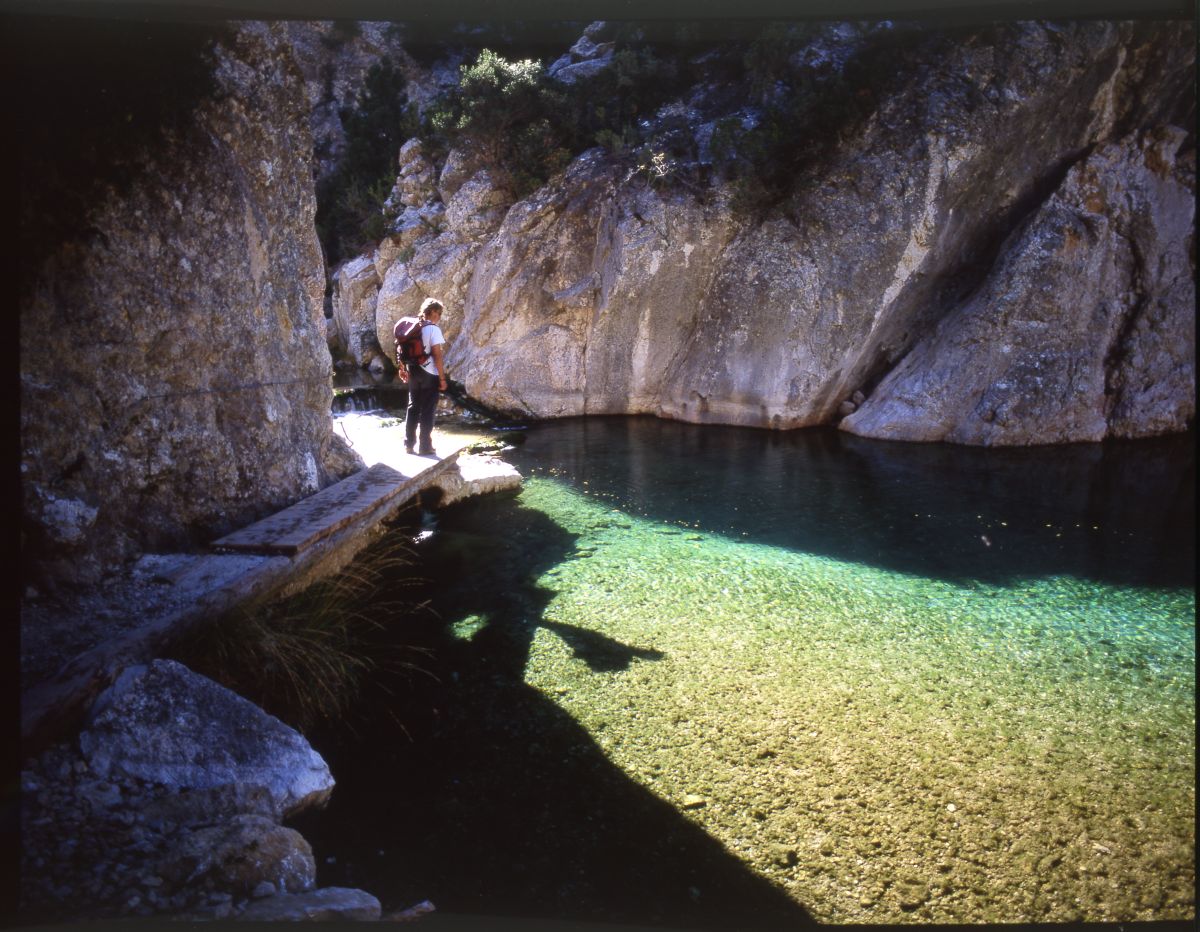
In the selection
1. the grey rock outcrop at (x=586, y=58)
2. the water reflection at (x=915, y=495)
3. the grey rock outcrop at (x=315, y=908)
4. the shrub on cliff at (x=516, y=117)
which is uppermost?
the grey rock outcrop at (x=586, y=58)

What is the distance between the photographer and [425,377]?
8344 mm

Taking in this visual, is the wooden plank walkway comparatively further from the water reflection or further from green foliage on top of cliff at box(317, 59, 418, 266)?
green foliage on top of cliff at box(317, 59, 418, 266)

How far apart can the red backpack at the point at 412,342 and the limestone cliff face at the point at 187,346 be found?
150cm

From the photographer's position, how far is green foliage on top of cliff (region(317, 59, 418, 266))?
20078 millimetres

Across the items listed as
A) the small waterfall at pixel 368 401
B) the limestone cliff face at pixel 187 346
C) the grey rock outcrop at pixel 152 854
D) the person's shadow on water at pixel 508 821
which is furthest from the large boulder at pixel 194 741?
the small waterfall at pixel 368 401

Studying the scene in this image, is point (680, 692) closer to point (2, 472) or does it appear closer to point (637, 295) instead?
point (2, 472)

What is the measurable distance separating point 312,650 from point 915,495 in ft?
24.3

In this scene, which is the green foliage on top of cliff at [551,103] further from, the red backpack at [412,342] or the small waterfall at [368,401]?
the red backpack at [412,342]

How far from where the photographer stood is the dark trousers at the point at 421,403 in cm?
835

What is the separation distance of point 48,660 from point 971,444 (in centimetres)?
1222

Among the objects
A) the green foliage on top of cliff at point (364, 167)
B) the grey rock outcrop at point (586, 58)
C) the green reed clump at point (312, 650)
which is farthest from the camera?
the green foliage on top of cliff at point (364, 167)

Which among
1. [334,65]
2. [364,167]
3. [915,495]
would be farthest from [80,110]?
[334,65]

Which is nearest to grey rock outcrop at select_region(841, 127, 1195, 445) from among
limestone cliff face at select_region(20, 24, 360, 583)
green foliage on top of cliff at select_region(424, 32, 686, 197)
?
green foliage on top of cliff at select_region(424, 32, 686, 197)

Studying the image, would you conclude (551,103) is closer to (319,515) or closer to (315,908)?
(319,515)
